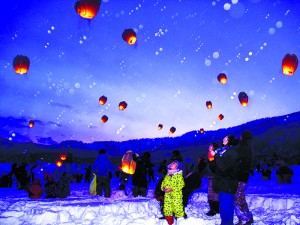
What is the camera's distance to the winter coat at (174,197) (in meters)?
7.29

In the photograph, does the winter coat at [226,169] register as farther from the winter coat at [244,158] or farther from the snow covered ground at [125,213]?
the snow covered ground at [125,213]

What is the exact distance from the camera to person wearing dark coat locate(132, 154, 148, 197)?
1238 cm

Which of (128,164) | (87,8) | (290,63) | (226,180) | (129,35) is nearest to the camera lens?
(226,180)

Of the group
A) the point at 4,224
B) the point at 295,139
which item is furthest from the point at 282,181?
the point at 295,139

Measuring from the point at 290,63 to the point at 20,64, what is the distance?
833cm

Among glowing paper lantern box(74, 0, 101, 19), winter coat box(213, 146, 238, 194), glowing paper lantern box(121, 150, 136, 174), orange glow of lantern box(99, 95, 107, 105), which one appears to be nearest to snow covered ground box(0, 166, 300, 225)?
winter coat box(213, 146, 238, 194)

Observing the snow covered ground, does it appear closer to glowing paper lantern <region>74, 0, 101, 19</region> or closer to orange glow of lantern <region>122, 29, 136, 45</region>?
glowing paper lantern <region>74, 0, 101, 19</region>

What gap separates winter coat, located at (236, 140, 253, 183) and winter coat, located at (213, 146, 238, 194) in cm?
54

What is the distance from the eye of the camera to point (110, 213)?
902cm

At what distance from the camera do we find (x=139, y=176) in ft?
40.6

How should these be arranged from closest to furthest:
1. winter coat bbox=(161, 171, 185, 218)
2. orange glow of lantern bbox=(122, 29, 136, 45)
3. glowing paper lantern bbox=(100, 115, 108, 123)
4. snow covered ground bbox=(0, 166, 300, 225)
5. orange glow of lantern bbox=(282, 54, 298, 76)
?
1. winter coat bbox=(161, 171, 185, 218)
2. snow covered ground bbox=(0, 166, 300, 225)
3. orange glow of lantern bbox=(282, 54, 298, 76)
4. orange glow of lantern bbox=(122, 29, 136, 45)
5. glowing paper lantern bbox=(100, 115, 108, 123)

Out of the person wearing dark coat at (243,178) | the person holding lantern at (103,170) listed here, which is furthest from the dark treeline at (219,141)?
the person wearing dark coat at (243,178)

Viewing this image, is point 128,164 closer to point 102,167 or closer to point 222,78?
point 102,167

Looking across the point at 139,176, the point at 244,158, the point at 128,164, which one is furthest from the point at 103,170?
the point at 244,158
